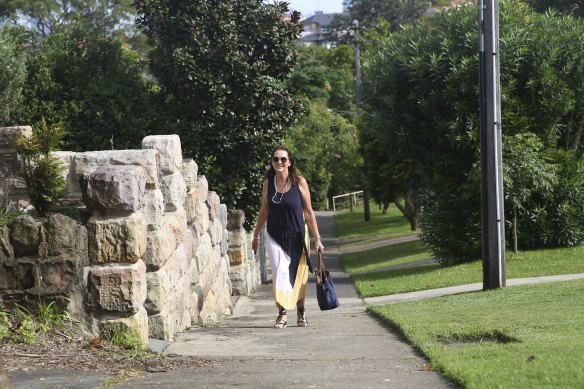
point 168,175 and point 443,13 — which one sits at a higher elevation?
point 443,13

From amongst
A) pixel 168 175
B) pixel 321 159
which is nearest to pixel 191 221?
pixel 168 175

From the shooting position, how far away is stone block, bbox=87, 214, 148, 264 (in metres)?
7.25

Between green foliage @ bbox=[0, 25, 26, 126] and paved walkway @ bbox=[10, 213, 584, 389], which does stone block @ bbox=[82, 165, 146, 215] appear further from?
green foliage @ bbox=[0, 25, 26, 126]

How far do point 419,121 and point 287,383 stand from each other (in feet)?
54.7

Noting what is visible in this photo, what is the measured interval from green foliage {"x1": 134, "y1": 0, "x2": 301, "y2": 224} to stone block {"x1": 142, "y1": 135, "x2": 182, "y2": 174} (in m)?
9.58

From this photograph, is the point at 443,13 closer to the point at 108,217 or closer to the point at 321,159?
the point at 108,217

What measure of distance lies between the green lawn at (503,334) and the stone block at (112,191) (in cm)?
237

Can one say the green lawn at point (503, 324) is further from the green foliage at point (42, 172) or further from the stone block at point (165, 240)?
the green foliage at point (42, 172)

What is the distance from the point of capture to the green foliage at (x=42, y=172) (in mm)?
7574

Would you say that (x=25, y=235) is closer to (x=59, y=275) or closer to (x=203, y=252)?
(x=59, y=275)

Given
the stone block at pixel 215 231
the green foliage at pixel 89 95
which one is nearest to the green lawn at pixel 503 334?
the stone block at pixel 215 231

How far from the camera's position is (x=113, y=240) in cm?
727

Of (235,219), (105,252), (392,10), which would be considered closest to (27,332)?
(105,252)

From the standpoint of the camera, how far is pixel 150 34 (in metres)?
20.4
